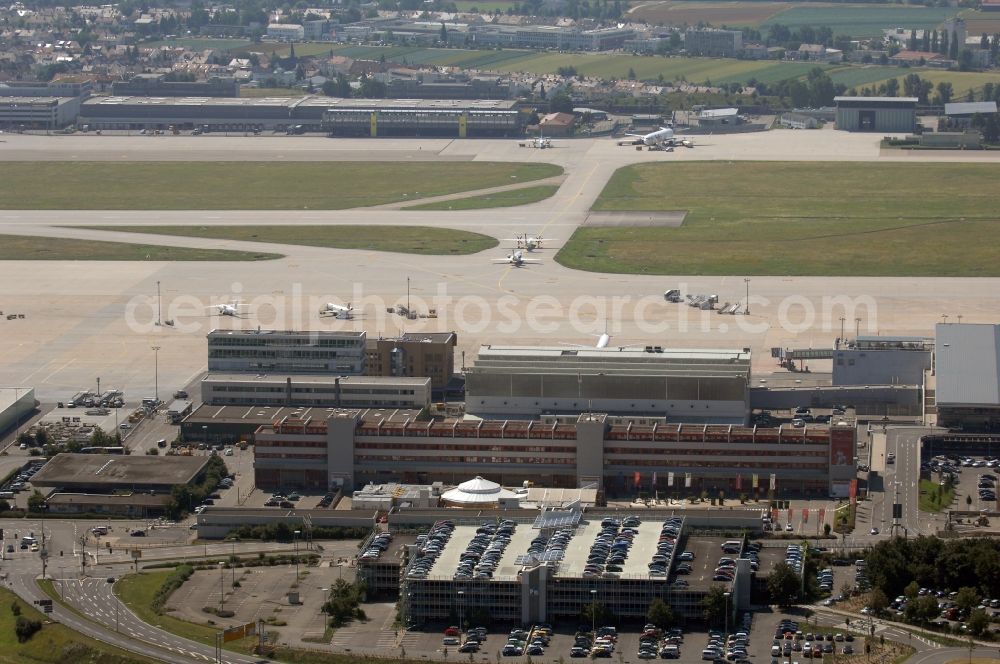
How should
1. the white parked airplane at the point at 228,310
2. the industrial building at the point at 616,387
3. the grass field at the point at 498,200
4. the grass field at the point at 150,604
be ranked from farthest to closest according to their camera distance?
the grass field at the point at 498,200 → the white parked airplane at the point at 228,310 → the industrial building at the point at 616,387 → the grass field at the point at 150,604

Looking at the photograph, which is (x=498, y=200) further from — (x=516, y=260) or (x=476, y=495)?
(x=476, y=495)

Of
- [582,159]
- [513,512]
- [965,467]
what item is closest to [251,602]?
[513,512]

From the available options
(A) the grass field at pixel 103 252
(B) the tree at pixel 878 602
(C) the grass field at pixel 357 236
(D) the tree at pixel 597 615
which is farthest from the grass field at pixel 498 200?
(B) the tree at pixel 878 602

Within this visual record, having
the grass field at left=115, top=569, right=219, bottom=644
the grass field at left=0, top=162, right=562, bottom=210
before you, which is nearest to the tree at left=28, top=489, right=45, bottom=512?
the grass field at left=115, top=569, right=219, bottom=644

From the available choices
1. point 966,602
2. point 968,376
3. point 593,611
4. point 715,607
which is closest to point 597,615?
point 593,611

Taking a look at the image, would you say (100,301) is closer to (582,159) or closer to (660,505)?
(660,505)

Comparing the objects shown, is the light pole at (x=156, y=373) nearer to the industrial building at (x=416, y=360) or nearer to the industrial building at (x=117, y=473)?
the industrial building at (x=416, y=360)
